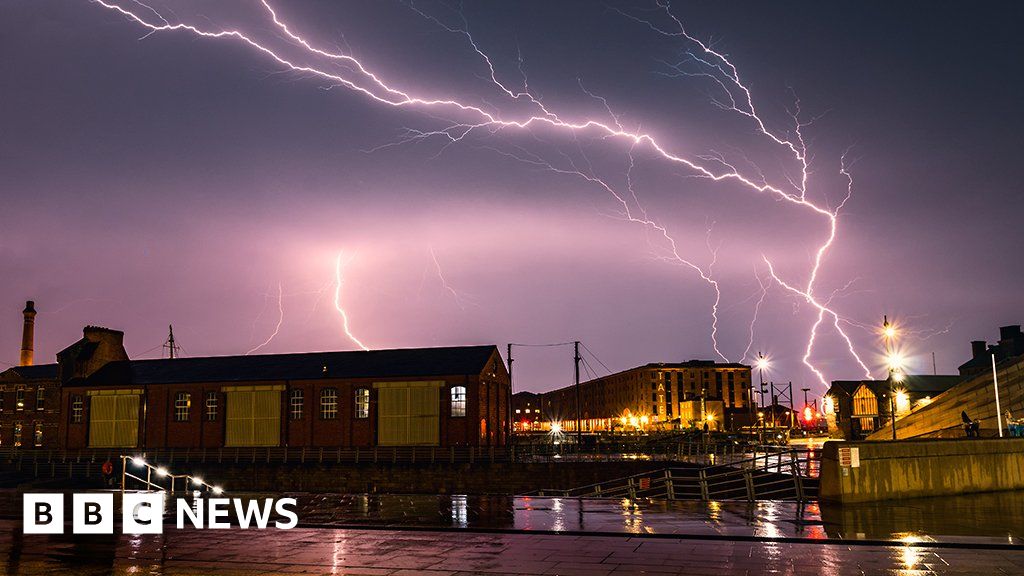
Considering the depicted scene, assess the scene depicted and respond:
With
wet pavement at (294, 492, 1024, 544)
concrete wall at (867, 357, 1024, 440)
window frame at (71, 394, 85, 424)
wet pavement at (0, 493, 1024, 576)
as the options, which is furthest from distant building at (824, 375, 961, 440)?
wet pavement at (0, 493, 1024, 576)

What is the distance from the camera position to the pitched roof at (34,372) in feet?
203

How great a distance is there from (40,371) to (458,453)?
124ft

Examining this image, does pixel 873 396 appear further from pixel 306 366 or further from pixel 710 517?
pixel 710 517

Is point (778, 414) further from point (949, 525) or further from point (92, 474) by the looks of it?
point (949, 525)

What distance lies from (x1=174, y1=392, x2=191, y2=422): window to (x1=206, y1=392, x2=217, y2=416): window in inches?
50.7

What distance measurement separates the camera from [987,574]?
10086 millimetres

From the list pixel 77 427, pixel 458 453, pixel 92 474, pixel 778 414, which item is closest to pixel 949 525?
pixel 458 453

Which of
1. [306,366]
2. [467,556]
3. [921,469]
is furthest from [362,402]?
[467,556]

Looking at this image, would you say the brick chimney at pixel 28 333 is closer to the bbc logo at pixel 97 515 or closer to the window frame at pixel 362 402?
the window frame at pixel 362 402

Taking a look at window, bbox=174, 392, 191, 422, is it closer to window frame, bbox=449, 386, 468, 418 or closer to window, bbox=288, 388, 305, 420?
window, bbox=288, 388, 305, 420

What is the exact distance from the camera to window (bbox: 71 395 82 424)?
54.8 meters

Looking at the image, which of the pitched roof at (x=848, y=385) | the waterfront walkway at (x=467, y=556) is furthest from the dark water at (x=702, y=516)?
the pitched roof at (x=848, y=385)

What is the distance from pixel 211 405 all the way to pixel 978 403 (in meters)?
44.6

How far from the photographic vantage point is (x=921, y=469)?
765 inches
